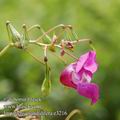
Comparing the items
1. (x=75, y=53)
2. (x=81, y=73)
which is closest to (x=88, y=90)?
(x=81, y=73)

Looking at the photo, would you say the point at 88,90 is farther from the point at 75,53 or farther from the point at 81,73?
the point at 75,53

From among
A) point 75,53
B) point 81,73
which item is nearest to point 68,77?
point 81,73

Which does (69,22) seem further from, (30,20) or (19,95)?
(19,95)

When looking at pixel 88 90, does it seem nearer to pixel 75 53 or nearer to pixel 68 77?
pixel 68 77

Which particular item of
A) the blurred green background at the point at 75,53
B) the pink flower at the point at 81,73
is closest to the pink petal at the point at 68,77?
the pink flower at the point at 81,73

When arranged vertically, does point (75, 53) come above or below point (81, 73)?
below

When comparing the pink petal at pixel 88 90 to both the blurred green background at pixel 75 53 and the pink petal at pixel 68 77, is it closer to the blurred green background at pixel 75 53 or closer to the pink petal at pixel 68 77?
the pink petal at pixel 68 77

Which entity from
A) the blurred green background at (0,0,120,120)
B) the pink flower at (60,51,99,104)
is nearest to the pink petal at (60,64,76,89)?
the pink flower at (60,51,99,104)

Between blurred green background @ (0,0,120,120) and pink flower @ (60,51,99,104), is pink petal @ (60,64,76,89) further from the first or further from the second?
blurred green background @ (0,0,120,120)

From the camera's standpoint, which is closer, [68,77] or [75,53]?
[68,77]
